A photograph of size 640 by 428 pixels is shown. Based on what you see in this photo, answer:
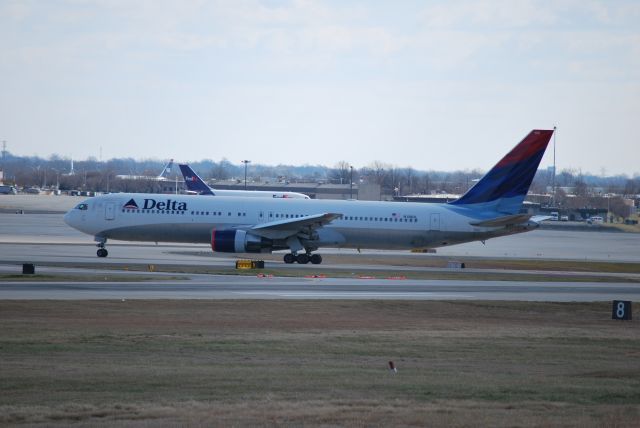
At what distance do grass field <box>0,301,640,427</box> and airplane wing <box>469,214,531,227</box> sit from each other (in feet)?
58.6

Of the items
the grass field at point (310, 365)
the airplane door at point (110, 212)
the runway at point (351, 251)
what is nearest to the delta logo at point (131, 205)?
the airplane door at point (110, 212)

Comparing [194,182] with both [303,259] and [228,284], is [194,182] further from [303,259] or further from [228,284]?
[228,284]

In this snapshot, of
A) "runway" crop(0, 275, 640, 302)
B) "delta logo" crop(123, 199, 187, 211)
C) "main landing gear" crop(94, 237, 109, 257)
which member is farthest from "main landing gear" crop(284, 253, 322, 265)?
"main landing gear" crop(94, 237, 109, 257)

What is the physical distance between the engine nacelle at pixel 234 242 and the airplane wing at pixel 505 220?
12996 millimetres

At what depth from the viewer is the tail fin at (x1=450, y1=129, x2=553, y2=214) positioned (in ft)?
183

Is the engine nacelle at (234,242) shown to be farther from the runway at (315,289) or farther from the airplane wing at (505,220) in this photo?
the airplane wing at (505,220)

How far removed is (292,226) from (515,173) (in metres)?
13.4


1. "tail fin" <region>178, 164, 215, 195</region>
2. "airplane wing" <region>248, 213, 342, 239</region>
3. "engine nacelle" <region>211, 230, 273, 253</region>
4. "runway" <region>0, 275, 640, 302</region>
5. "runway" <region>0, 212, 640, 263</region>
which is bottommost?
"runway" <region>0, 275, 640, 302</region>

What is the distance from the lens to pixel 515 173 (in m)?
56.0

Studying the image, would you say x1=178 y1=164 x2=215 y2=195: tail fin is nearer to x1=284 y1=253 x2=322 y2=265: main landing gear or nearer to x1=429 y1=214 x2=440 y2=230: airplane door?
x1=284 y1=253 x2=322 y2=265: main landing gear

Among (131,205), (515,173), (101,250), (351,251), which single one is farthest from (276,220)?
(515,173)

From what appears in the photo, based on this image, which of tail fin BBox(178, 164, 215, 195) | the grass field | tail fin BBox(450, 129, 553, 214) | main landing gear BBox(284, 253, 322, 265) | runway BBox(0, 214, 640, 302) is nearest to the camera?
the grass field

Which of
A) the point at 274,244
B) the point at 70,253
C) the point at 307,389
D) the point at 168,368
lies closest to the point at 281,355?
the point at 168,368

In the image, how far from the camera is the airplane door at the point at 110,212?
5669 cm
